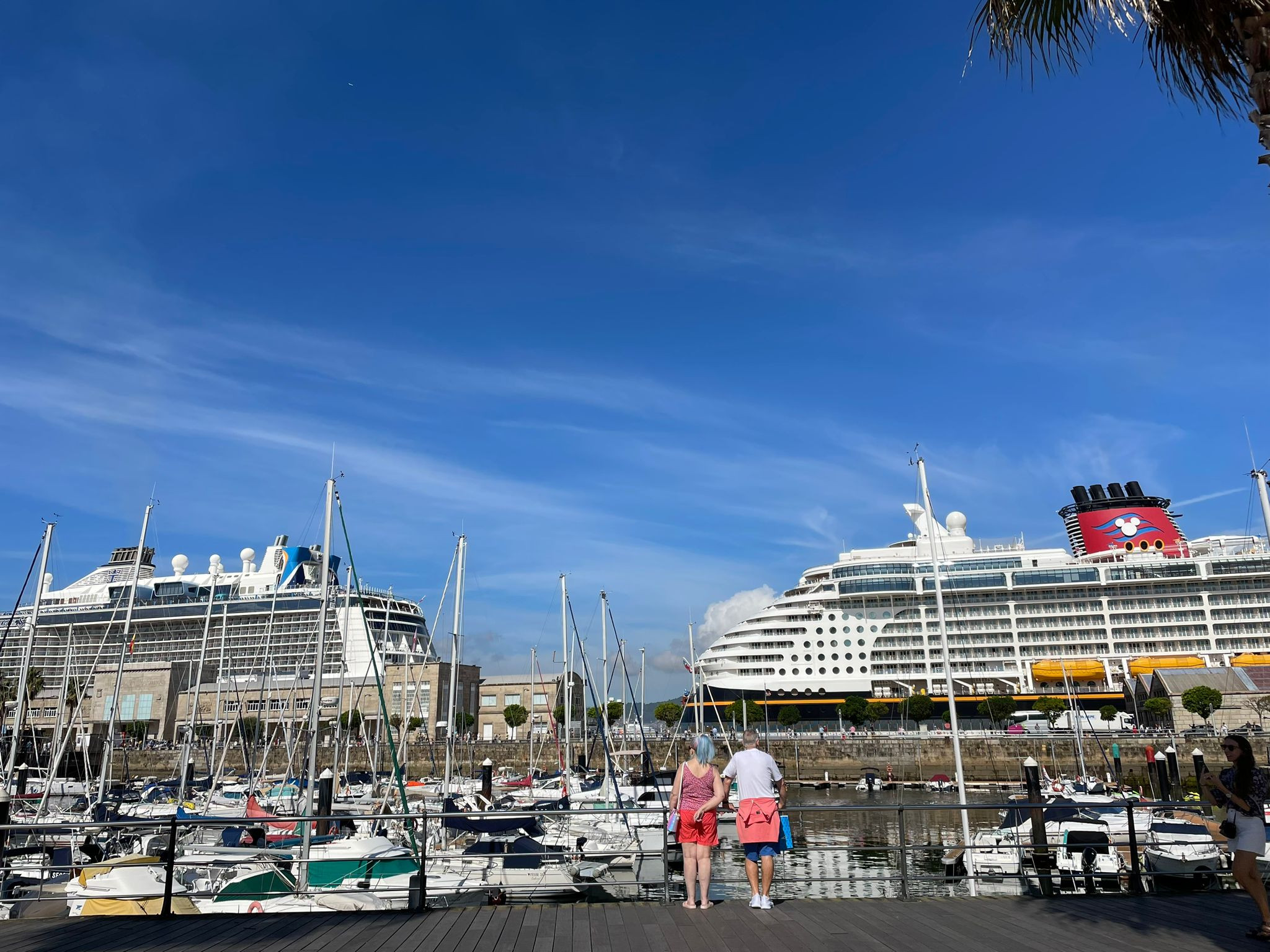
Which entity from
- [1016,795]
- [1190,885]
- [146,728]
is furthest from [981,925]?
[146,728]

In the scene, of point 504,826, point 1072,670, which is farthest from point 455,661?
point 1072,670

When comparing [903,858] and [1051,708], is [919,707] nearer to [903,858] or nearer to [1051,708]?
[1051,708]

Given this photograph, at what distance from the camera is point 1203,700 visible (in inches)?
2046

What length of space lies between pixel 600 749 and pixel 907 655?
32371 mm

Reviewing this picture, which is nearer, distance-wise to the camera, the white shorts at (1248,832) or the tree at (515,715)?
the white shorts at (1248,832)

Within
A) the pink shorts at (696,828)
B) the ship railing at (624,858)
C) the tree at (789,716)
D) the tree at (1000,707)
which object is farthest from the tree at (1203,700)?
the pink shorts at (696,828)

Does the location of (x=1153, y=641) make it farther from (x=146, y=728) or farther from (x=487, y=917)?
(x=146, y=728)

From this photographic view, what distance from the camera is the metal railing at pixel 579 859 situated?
8.24 m

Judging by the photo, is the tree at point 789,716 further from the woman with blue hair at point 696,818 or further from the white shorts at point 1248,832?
the white shorts at point 1248,832

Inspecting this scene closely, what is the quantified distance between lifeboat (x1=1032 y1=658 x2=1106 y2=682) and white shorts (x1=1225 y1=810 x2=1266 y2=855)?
7498 centimetres

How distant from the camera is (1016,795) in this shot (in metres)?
42.4

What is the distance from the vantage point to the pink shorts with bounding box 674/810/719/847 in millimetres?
7660

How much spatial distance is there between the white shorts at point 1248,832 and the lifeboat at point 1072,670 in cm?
7498

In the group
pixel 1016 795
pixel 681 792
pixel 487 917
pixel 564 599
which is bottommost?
pixel 1016 795
